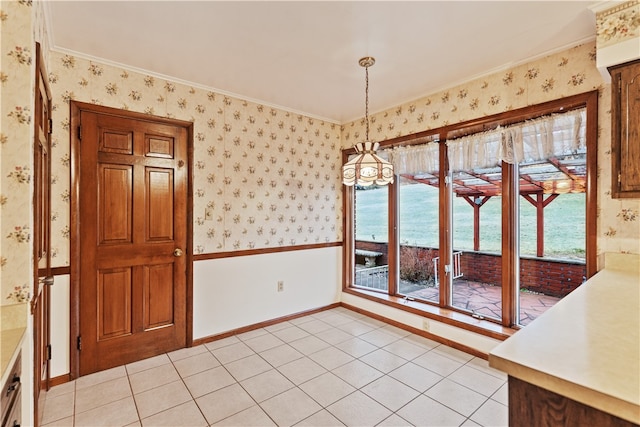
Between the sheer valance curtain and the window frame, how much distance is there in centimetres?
7

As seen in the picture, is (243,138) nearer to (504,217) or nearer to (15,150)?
(15,150)

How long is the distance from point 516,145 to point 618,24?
3.15 feet

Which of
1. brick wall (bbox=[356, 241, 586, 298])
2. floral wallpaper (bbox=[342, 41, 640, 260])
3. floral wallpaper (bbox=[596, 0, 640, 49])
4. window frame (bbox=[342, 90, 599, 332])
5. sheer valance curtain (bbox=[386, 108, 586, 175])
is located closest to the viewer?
floral wallpaper (bbox=[596, 0, 640, 49])

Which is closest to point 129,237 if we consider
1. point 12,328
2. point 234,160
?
point 234,160

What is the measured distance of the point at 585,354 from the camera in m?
0.92

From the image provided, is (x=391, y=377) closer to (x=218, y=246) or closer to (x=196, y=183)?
(x=218, y=246)

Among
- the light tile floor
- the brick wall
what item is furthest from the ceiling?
the light tile floor

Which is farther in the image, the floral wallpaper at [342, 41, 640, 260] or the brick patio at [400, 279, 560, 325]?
the brick patio at [400, 279, 560, 325]

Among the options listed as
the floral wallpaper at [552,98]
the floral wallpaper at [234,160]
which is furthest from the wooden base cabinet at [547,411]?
the floral wallpaper at [234,160]

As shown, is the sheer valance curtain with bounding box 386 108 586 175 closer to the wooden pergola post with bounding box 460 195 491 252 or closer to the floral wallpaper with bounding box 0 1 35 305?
the wooden pergola post with bounding box 460 195 491 252

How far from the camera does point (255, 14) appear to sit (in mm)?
1930

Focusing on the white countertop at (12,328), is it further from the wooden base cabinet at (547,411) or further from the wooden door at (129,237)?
the wooden base cabinet at (547,411)

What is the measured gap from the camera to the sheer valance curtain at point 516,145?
91.7 inches

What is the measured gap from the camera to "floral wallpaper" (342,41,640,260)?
209 centimetres
